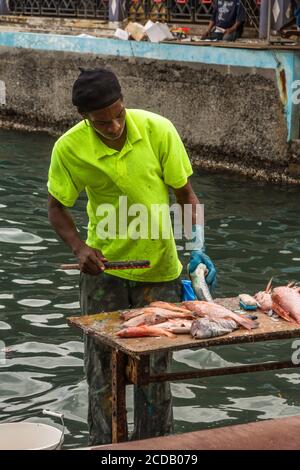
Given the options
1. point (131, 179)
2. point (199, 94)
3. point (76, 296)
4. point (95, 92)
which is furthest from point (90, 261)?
point (199, 94)

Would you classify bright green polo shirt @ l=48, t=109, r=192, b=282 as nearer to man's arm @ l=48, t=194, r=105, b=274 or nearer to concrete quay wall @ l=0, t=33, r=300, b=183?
man's arm @ l=48, t=194, r=105, b=274

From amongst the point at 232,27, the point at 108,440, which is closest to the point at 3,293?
the point at 108,440

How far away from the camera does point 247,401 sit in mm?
7957

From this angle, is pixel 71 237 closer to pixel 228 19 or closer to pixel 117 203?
pixel 117 203

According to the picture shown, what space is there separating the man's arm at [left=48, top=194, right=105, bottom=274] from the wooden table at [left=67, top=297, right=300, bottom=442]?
0.91 ft

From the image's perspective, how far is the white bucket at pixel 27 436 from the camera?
17.6 feet

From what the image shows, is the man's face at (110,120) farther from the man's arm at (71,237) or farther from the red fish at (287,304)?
the red fish at (287,304)

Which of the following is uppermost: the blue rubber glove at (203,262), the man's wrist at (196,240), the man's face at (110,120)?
the man's face at (110,120)

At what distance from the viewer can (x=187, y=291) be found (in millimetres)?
6395

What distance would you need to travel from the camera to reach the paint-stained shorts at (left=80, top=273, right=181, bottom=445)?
6.21m

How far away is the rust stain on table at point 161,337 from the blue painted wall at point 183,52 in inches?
402

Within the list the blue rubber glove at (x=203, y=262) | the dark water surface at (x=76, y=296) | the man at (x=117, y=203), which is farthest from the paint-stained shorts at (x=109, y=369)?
the dark water surface at (x=76, y=296)

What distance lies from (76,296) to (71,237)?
4.30m

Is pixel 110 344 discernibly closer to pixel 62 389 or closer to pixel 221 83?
pixel 62 389
